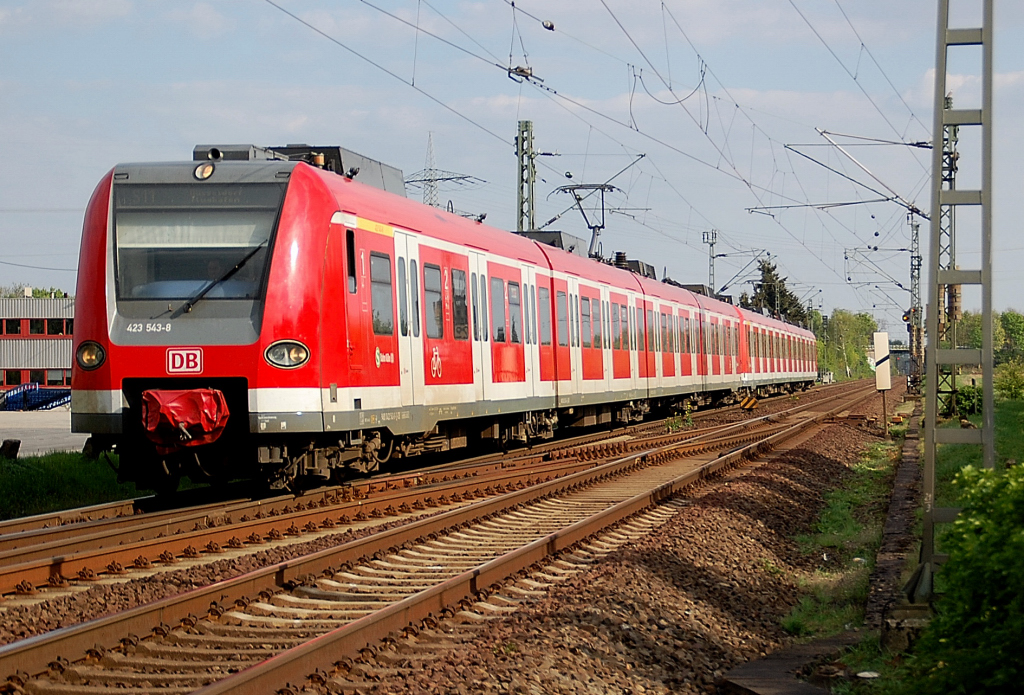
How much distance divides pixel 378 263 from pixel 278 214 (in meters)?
1.68

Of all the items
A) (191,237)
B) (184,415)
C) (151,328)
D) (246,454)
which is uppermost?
(191,237)

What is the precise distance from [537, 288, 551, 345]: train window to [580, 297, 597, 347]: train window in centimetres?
202

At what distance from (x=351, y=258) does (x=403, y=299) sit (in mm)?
1442

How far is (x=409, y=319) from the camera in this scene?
1346 centimetres

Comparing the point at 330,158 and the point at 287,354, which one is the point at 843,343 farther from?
the point at 287,354

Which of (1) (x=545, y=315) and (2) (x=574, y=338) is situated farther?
(2) (x=574, y=338)

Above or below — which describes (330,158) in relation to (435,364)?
above

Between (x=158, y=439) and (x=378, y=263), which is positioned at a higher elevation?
(x=378, y=263)

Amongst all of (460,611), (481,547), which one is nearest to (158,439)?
(481,547)

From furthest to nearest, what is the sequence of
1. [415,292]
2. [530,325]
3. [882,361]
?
[882,361] → [530,325] → [415,292]

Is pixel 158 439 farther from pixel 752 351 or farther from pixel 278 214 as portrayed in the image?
pixel 752 351

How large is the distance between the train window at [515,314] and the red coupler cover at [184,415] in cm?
706

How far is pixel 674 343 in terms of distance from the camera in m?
29.9

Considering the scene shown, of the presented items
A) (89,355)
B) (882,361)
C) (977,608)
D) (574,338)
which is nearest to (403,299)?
(89,355)
